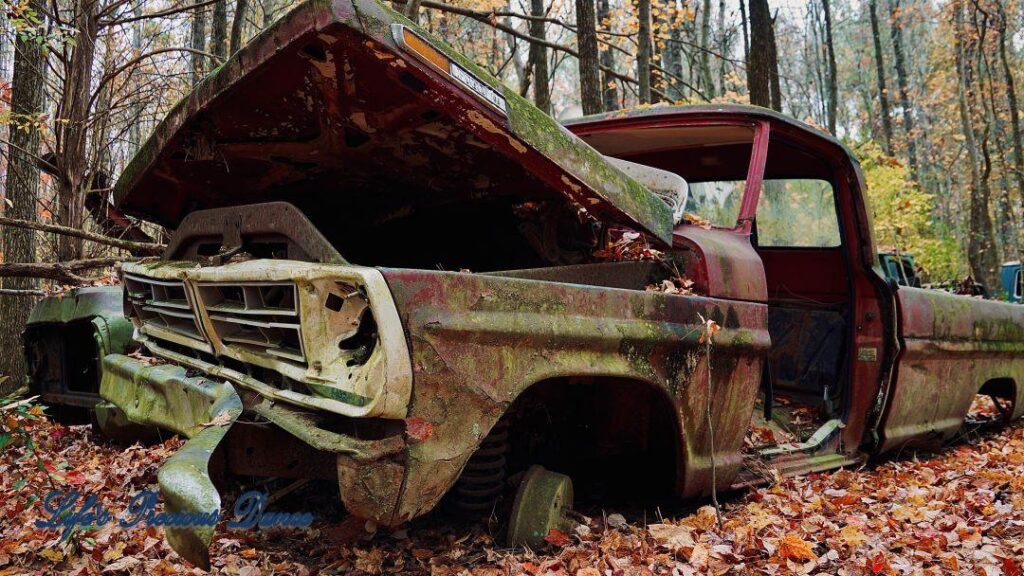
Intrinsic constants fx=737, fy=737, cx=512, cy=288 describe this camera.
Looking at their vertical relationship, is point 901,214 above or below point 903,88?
below

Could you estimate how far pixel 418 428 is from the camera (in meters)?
1.96

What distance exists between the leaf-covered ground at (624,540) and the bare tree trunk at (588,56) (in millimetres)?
5799

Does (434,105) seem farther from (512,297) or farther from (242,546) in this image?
(242,546)

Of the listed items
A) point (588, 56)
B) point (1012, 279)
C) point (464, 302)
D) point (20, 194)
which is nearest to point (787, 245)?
point (464, 302)

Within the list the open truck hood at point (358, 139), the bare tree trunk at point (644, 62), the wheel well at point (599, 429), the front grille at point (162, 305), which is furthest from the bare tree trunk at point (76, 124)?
the bare tree trunk at point (644, 62)

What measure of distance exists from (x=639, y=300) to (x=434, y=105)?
0.97 metres

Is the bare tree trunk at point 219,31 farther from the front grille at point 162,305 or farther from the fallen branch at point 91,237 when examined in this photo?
the front grille at point 162,305

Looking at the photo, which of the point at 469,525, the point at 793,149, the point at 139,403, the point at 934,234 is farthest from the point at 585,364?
the point at 934,234

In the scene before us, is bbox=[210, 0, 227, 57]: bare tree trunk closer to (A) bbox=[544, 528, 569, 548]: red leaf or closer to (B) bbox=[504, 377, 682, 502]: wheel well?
(B) bbox=[504, 377, 682, 502]: wheel well

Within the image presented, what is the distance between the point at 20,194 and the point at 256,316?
18.2 feet

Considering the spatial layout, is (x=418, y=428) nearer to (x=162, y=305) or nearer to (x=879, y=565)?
(x=162, y=305)

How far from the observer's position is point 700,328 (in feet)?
9.04

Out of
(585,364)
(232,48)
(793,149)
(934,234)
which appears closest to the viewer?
(585,364)

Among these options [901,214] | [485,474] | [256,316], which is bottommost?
[485,474]
